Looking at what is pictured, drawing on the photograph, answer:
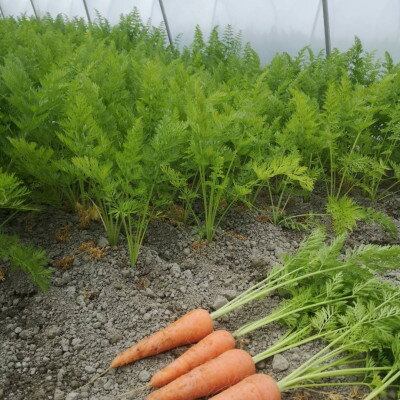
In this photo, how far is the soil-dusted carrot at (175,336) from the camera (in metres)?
1.53

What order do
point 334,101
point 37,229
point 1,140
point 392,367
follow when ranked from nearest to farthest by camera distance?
point 392,367
point 1,140
point 37,229
point 334,101

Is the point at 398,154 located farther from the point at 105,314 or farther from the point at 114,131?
the point at 105,314

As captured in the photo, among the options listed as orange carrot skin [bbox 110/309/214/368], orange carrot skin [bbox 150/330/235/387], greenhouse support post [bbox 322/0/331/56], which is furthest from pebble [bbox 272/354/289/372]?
greenhouse support post [bbox 322/0/331/56]

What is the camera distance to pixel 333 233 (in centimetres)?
234

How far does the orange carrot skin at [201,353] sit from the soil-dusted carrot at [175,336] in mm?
39

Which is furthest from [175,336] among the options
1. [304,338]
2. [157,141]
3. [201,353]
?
[157,141]

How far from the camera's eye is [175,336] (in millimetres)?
1599

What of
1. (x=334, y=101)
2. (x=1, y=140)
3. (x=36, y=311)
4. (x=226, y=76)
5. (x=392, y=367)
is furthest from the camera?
(x=226, y=76)

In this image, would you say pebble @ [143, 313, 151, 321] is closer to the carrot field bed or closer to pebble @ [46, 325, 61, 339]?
the carrot field bed

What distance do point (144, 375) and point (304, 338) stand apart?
0.57 metres

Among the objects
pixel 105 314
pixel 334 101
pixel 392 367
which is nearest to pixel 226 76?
pixel 334 101

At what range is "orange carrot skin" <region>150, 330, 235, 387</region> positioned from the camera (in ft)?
4.92

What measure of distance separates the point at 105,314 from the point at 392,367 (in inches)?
37.9

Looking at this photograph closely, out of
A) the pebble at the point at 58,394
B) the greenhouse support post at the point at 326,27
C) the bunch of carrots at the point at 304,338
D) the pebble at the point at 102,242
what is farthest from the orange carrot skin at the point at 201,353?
the greenhouse support post at the point at 326,27
